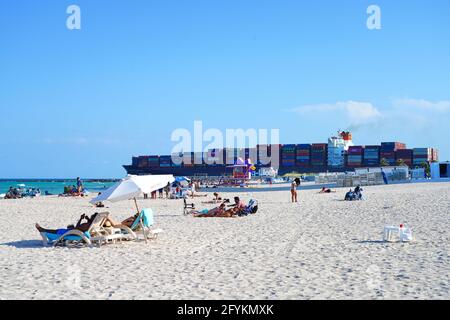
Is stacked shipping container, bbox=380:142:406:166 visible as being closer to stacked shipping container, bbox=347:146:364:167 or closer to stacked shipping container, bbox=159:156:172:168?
stacked shipping container, bbox=347:146:364:167

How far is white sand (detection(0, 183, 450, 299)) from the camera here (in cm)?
557

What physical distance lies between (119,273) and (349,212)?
9.88 meters

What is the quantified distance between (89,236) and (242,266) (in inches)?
128

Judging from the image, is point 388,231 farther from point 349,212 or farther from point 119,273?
point 349,212

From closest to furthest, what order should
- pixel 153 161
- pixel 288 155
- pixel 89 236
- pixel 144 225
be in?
pixel 89 236
pixel 144 225
pixel 288 155
pixel 153 161

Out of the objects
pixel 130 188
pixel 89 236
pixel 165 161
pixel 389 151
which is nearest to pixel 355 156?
pixel 389 151

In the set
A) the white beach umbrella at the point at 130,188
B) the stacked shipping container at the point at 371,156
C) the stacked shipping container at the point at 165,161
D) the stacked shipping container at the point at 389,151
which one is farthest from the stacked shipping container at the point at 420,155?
the white beach umbrella at the point at 130,188

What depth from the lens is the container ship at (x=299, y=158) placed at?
9475cm

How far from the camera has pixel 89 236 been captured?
906 cm

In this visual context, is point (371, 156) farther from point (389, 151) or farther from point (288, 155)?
point (288, 155)

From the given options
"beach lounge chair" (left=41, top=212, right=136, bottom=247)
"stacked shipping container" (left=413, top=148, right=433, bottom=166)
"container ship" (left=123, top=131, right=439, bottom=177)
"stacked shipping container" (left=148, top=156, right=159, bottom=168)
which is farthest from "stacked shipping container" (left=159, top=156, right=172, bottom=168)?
"beach lounge chair" (left=41, top=212, right=136, bottom=247)

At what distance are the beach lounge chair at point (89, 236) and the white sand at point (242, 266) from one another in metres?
0.22

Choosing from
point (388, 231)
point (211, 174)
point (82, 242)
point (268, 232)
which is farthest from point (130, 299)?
point (211, 174)
